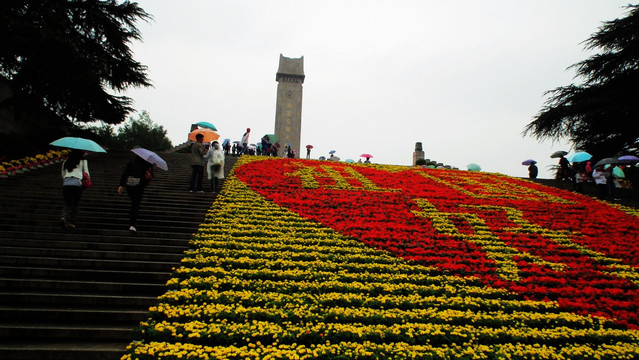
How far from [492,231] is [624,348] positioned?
554cm

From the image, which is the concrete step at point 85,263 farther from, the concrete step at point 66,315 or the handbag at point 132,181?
the handbag at point 132,181

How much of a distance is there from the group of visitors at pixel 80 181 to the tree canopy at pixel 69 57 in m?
8.56

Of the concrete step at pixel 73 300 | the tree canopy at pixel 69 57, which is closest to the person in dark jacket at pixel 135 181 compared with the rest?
the concrete step at pixel 73 300

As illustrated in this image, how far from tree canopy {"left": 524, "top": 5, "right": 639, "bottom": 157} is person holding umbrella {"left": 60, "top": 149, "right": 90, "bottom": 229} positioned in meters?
22.2

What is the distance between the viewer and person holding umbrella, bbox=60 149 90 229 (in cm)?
773

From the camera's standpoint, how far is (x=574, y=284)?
732 cm

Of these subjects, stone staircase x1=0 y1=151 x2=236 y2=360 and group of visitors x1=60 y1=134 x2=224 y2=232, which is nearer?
stone staircase x1=0 y1=151 x2=236 y2=360

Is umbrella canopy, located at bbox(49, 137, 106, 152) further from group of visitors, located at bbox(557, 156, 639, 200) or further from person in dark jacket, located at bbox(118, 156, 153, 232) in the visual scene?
group of visitors, located at bbox(557, 156, 639, 200)

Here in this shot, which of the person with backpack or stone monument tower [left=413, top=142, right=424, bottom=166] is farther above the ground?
stone monument tower [left=413, top=142, right=424, bottom=166]

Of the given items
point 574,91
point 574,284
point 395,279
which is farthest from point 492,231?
point 574,91

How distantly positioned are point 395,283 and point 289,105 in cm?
4641

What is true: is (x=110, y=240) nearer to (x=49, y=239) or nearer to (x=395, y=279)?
(x=49, y=239)

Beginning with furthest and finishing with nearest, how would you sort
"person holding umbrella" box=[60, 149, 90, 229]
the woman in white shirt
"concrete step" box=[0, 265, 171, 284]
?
1. the woman in white shirt
2. "person holding umbrella" box=[60, 149, 90, 229]
3. "concrete step" box=[0, 265, 171, 284]

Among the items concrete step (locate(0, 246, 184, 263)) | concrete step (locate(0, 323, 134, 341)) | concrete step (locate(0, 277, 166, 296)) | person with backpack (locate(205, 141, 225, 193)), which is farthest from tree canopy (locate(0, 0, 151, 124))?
concrete step (locate(0, 323, 134, 341))
